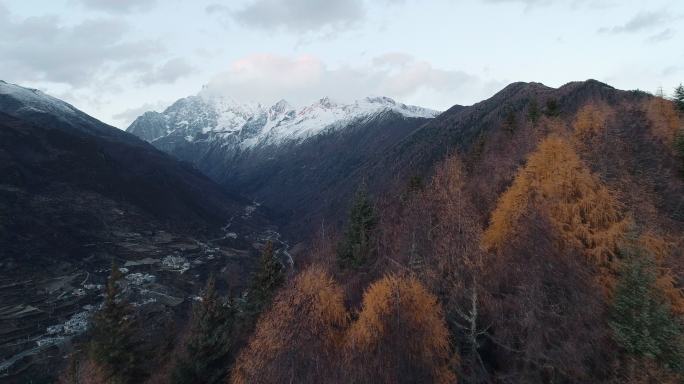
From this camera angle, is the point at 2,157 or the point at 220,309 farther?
the point at 2,157

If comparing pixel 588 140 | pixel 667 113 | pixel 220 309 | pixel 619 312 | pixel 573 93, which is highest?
pixel 573 93

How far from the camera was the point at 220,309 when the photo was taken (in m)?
39.4

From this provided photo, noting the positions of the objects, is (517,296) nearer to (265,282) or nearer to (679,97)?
(265,282)

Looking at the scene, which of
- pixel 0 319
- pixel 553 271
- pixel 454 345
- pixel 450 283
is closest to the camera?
pixel 553 271

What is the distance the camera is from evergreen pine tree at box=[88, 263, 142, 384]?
41.5m

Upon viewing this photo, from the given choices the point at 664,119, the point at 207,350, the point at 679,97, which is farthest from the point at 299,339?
the point at 679,97

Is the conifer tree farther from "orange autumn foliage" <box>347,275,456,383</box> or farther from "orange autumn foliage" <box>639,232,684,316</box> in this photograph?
"orange autumn foliage" <box>347,275,456,383</box>


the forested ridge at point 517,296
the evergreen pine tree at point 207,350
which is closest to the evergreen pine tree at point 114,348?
the forested ridge at point 517,296

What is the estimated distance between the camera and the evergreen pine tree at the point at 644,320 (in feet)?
66.0

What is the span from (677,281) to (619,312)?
15.6ft

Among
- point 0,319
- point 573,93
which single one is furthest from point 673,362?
point 0,319

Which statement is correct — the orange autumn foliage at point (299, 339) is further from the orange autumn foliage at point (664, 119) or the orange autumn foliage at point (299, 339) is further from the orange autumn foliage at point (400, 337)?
the orange autumn foliage at point (664, 119)

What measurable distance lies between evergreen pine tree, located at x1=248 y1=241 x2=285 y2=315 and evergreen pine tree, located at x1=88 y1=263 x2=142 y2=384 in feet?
43.6

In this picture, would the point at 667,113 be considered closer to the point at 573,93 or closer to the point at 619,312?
the point at 619,312
